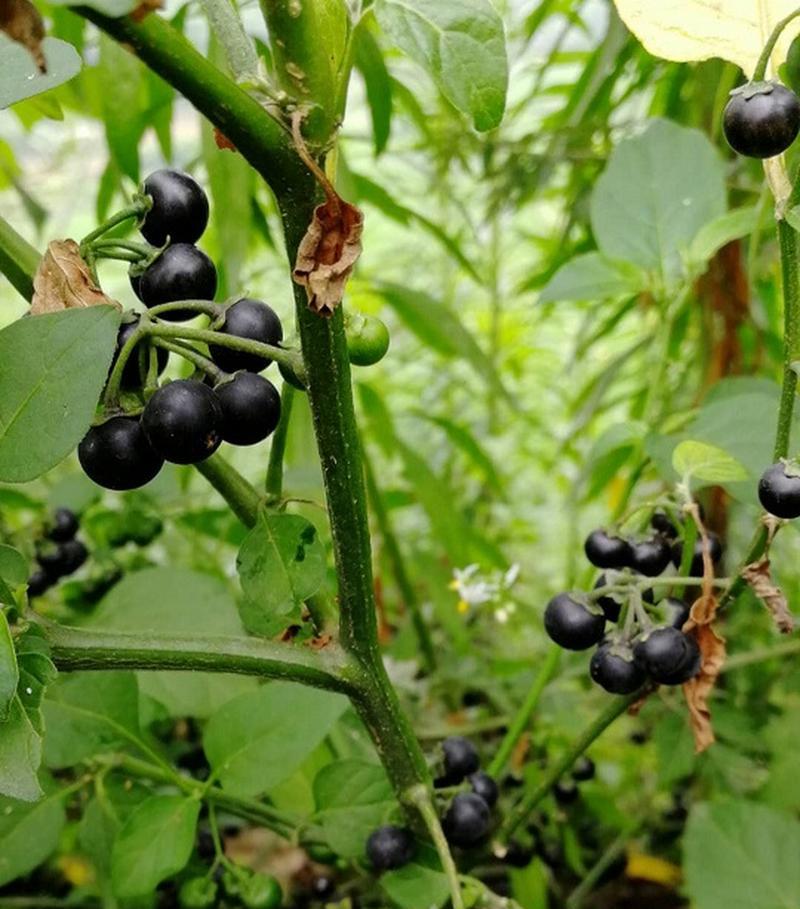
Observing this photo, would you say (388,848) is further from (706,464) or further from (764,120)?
(764,120)

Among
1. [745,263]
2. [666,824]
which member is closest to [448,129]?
[745,263]

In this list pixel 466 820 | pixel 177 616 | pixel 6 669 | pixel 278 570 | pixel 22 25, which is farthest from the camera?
pixel 177 616

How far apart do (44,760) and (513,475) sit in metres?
1.34

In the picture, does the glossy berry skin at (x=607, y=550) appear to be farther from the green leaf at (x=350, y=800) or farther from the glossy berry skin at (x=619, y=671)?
the green leaf at (x=350, y=800)

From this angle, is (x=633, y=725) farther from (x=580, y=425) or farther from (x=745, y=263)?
(x=745, y=263)

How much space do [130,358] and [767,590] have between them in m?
0.30

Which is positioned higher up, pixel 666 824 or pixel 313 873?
pixel 313 873

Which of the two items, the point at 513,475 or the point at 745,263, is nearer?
the point at 745,263

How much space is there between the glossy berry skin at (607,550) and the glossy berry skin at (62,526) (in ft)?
1.41

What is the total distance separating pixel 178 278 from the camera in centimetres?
42

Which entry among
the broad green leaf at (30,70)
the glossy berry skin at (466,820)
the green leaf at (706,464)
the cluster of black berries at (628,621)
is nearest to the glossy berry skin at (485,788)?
the glossy berry skin at (466,820)

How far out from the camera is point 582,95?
108cm

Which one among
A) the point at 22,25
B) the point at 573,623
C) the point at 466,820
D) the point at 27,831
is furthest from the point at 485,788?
the point at 22,25

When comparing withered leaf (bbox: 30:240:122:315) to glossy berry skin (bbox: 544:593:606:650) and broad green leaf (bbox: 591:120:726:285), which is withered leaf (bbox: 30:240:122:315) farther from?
broad green leaf (bbox: 591:120:726:285)
